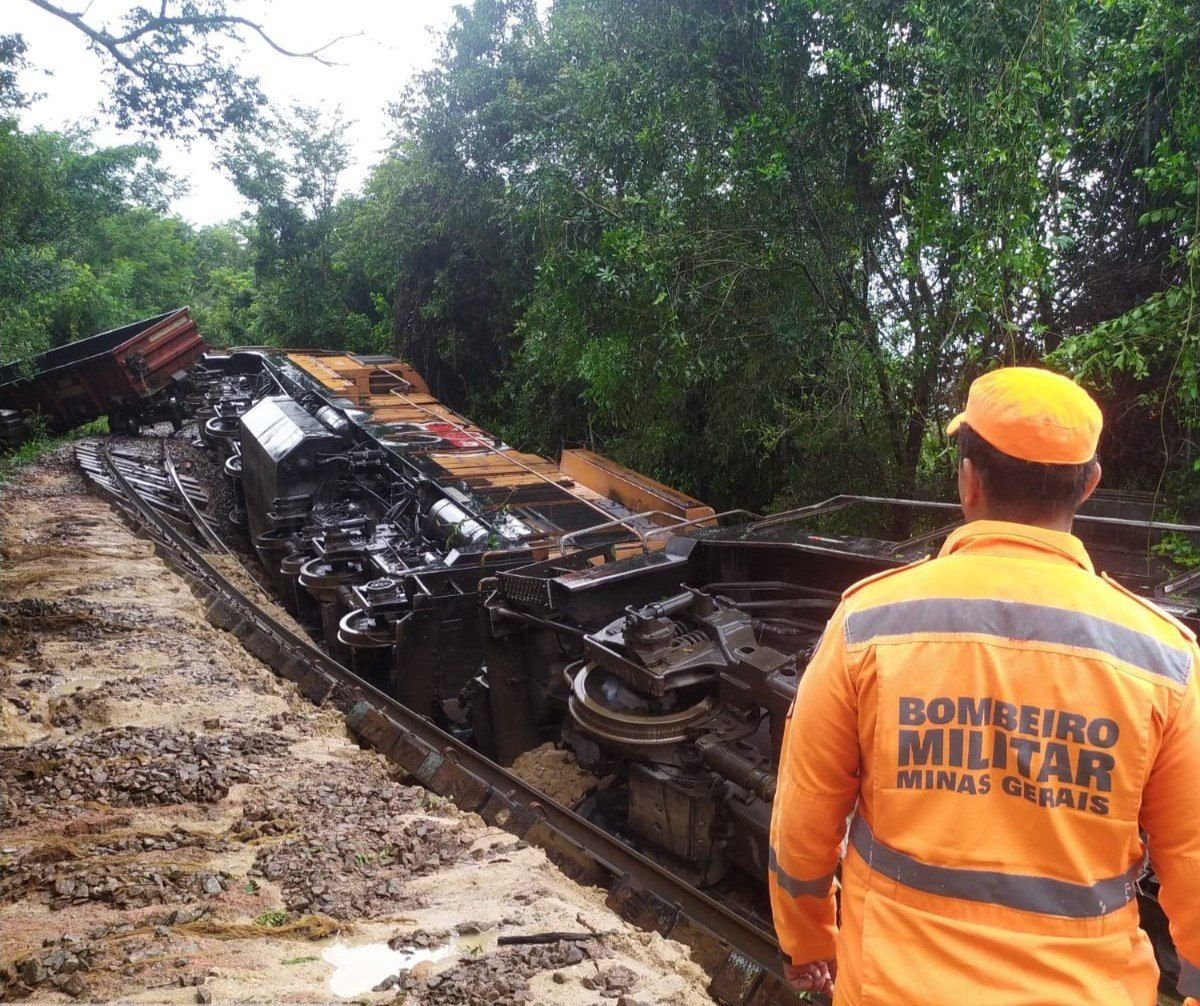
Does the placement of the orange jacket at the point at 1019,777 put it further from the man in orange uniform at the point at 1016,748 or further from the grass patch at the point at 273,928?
the grass patch at the point at 273,928

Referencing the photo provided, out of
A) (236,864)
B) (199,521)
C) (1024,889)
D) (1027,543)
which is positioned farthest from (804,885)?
(199,521)

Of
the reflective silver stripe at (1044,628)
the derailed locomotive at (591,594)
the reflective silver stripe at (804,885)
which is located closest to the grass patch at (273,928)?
the derailed locomotive at (591,594)

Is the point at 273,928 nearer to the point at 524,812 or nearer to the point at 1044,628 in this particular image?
the point at 524,812

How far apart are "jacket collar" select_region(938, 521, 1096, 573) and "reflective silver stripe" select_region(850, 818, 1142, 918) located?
19.6 inches

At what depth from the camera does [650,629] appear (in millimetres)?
4086

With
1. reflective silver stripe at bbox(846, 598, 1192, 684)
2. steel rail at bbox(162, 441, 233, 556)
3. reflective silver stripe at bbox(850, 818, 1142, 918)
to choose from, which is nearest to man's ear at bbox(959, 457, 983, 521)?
reflective silver stripe at bbox(846, 598, 1192, 684)

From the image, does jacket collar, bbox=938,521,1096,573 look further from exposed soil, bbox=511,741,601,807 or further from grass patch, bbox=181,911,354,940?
exposed soil, bbox=511,741,601,807

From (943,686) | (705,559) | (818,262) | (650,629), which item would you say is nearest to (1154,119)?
→ (818,262)

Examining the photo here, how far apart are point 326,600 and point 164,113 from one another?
4.01 m

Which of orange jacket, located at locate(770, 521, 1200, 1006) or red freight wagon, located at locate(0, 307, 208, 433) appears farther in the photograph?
red freight wagon, located at locate(0, 307, 208, 433)

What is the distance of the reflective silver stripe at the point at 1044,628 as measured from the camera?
1407 mm

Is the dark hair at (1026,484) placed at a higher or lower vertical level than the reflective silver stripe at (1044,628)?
higher

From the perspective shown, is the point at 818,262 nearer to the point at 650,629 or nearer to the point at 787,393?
the point at 787,393

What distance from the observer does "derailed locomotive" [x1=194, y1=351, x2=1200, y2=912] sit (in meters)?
3.93
